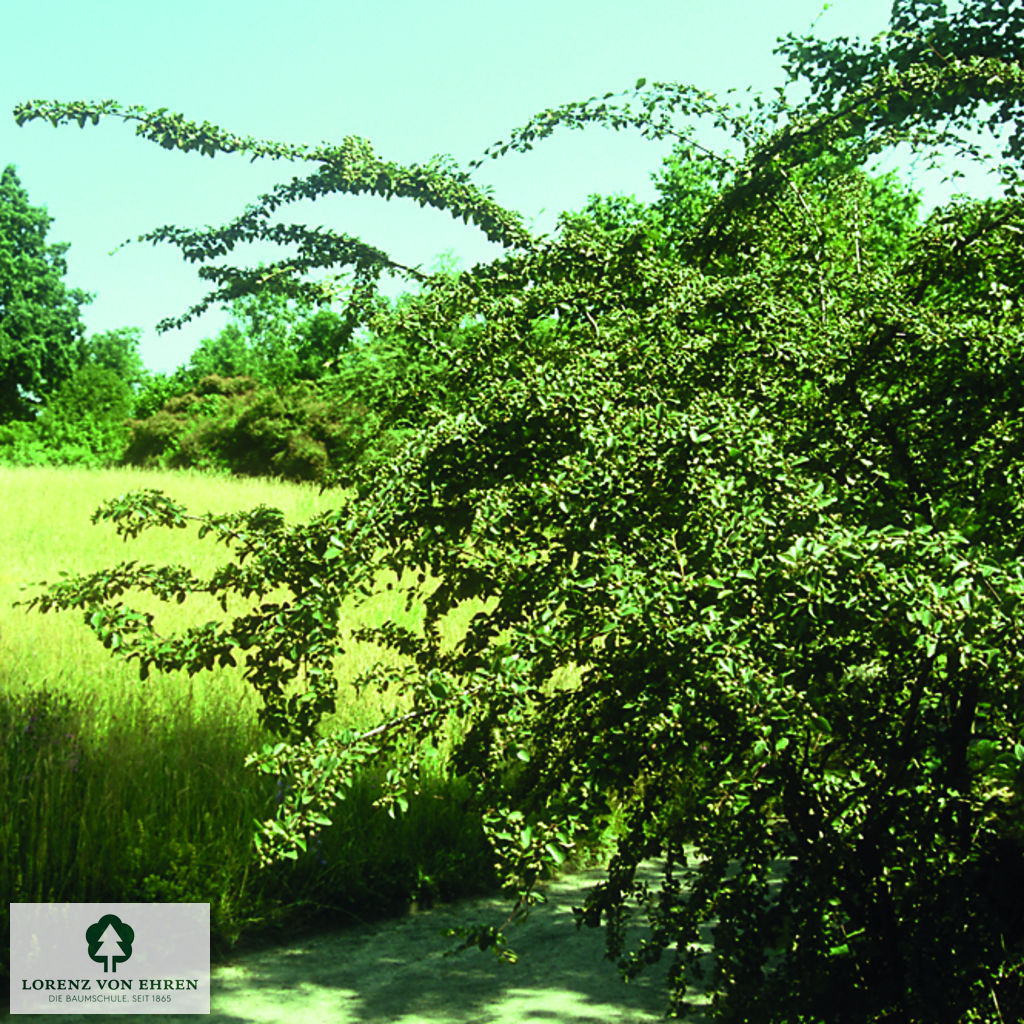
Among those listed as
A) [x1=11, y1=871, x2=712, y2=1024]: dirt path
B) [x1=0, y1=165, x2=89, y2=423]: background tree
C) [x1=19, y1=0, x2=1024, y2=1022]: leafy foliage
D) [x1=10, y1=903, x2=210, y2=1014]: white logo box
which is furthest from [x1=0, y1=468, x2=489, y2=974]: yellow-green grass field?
[x1=0, y1=165, x2=89, y2=423]: background tree

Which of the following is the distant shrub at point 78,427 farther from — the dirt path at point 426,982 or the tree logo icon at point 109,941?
the dirt path at point 426,982

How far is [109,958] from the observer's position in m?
4.32

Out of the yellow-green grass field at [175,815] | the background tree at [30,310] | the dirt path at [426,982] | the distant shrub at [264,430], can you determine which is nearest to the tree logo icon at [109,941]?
the yellow-green grass field at [175,815]

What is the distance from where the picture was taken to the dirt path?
3.99 m

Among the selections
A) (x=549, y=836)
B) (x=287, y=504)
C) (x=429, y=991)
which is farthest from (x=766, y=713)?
(x=287, y=504)

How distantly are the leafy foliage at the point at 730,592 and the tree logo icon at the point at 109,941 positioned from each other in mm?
1783

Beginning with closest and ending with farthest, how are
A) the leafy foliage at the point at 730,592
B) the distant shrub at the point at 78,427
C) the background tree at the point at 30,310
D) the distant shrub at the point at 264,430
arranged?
the leafy foliage at the point at 730,592 → the distant shrub at the point at 264,430 → the distant shrub at the point at 78,427 → the background tree at the point at 30,310

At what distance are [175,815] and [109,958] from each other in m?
0.90

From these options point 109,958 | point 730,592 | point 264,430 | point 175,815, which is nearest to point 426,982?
point 109,958

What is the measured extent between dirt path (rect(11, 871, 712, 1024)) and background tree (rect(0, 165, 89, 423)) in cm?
4294

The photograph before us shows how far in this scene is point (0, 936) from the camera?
4.35 metres

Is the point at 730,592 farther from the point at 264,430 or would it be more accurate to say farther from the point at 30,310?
the point at 30,310

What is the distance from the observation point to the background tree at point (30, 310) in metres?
42.5

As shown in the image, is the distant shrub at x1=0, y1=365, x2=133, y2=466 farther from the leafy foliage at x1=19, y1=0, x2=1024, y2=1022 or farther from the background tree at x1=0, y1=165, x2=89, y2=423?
the leafy foliage at x1=19, y1=0, x2=1024, y2=1022
